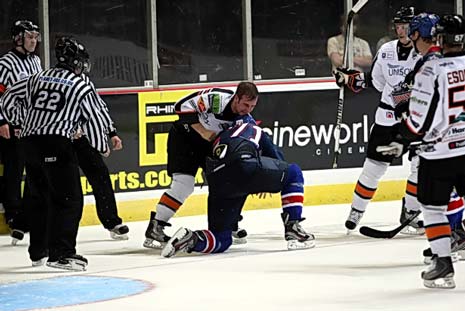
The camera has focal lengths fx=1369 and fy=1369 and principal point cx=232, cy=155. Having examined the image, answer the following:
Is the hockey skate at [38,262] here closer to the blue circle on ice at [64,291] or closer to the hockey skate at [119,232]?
the blue circle on ice at [64,291]

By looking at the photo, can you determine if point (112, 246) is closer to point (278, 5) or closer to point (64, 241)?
point (64, 241)

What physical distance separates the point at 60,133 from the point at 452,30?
2.02 meters

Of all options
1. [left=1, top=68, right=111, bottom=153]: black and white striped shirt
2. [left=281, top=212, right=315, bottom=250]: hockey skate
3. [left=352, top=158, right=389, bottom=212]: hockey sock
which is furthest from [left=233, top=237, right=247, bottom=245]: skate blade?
[left=1, top=68, right=111, bottom=153]: black and white striped shirt

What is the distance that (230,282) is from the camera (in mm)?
6250

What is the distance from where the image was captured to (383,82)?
7953 millimetres

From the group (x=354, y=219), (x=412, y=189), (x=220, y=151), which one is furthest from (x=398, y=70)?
(x=220, y=151)

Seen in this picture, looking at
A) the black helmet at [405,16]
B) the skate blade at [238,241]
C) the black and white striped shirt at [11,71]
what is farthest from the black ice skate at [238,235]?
the black and white striped shirt at [11,71]

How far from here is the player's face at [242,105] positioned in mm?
7086

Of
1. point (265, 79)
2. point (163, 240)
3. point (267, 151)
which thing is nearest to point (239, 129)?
point (267, 151)

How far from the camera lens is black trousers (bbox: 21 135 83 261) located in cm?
669

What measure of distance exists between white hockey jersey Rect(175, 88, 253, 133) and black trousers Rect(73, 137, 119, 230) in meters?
0.83

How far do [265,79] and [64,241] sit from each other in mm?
3526

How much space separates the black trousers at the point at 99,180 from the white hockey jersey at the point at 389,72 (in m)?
1.63

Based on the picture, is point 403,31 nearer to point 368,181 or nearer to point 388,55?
point 388,55
